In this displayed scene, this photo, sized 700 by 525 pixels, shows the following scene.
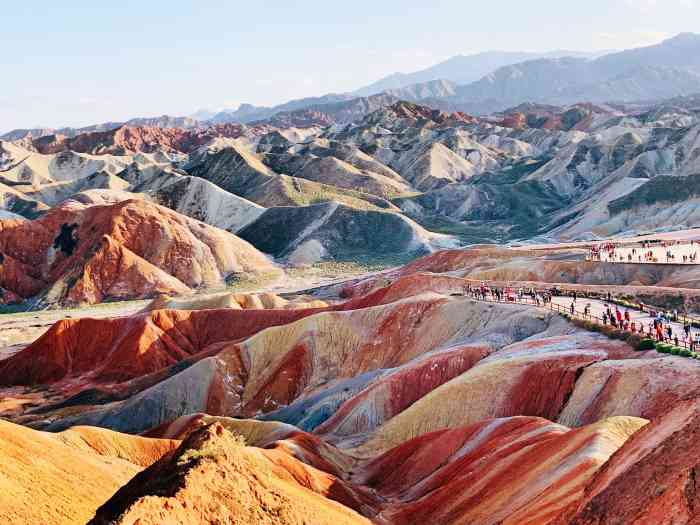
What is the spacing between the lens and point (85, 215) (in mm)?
118375

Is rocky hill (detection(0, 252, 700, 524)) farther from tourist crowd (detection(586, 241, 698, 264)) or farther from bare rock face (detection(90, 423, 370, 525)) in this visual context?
tourist crowd (detection(586, 241, 698, 264))

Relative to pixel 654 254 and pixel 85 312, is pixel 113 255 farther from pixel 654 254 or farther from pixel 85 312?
pixel 654 254

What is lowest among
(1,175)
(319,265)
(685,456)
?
(319,265)

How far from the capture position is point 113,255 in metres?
108

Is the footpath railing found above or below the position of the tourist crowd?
above

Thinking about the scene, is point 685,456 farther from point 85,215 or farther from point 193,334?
point 85,215

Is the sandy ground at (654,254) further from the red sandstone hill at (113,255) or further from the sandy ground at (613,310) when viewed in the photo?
the red sandstone hill at (113,255)

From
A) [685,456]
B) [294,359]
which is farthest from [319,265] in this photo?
[685,456]

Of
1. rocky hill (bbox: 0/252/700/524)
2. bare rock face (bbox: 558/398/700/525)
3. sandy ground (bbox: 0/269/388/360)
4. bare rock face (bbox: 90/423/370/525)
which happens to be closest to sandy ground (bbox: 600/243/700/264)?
rocky hill (bbox: 0/252/700/524)

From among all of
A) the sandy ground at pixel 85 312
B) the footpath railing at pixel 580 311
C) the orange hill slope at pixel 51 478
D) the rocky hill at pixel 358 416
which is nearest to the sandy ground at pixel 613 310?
the footpath railing at pixel 580 311

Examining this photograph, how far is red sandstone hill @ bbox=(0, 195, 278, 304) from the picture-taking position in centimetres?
10625

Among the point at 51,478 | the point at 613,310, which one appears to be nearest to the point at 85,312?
the point at 613,310

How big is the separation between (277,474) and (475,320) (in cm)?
2711

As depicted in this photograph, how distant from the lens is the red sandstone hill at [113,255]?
349 ft
